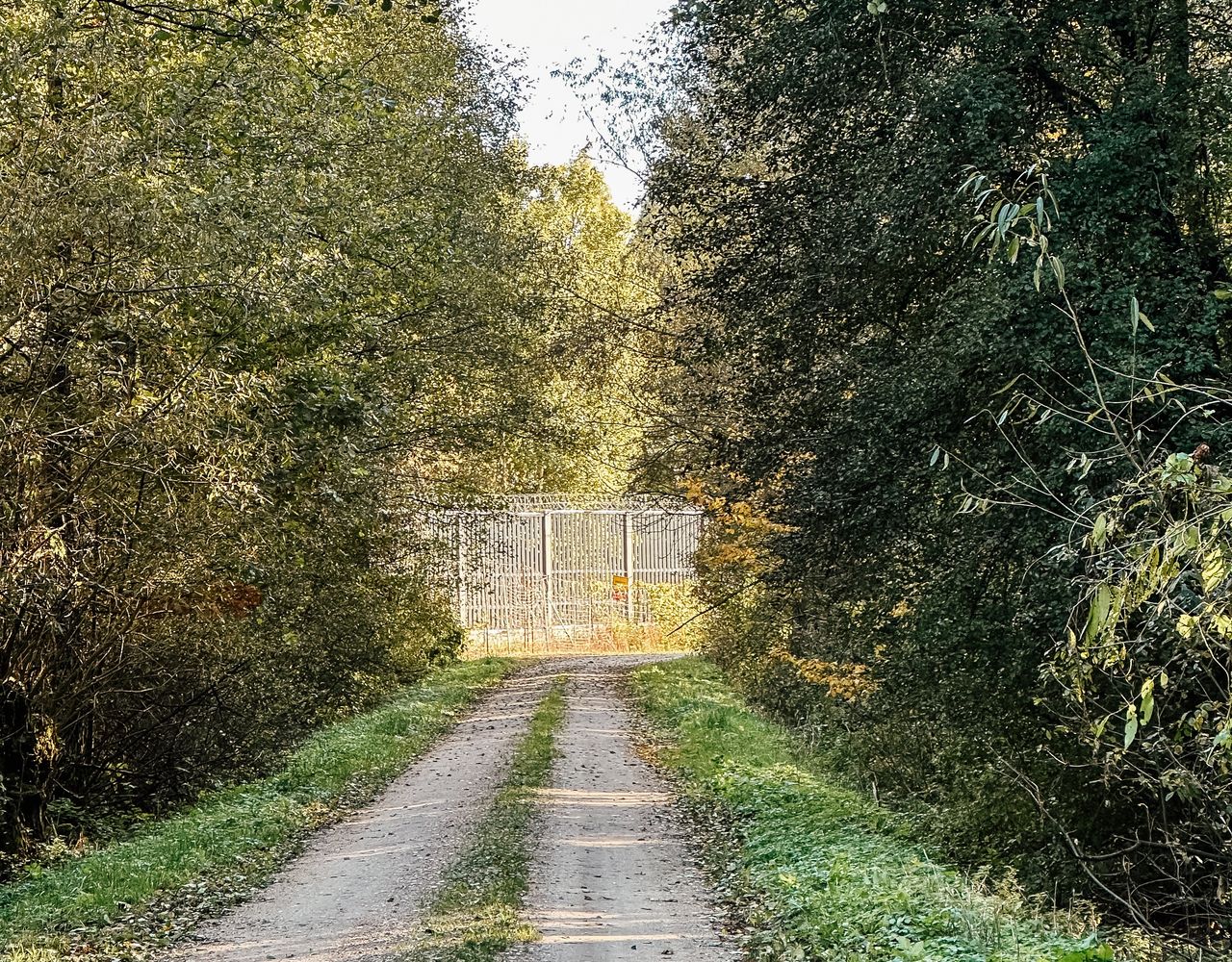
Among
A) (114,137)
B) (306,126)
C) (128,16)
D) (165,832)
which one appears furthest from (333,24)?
(165,832)

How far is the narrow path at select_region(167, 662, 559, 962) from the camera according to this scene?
315 inches

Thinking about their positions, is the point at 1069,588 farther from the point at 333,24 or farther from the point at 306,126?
the point at 333,24

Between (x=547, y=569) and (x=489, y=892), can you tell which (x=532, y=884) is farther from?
(x=547, y=569)

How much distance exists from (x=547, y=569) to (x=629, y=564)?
2.17 meters

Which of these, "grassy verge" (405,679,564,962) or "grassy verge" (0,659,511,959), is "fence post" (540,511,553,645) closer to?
"grassy verge" (0,659,511,959)

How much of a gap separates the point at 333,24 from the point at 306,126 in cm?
382

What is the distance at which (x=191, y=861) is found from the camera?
33.2 feet

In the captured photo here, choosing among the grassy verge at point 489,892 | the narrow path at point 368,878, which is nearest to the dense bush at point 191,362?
the narrow path at point 368,878

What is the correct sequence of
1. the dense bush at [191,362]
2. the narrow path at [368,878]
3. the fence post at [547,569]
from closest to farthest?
the narrow path at [368,878]
the dense bush at [191,362]
the fence post at [547,569]

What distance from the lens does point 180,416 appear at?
9.93m

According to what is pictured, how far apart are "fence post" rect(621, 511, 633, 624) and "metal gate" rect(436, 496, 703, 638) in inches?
1.0

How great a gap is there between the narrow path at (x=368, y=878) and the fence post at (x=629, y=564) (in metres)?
16.7

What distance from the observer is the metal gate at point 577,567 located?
31.7 m

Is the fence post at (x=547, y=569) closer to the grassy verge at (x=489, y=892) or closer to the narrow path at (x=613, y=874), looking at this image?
the narrow path at (x=613, y=874)
